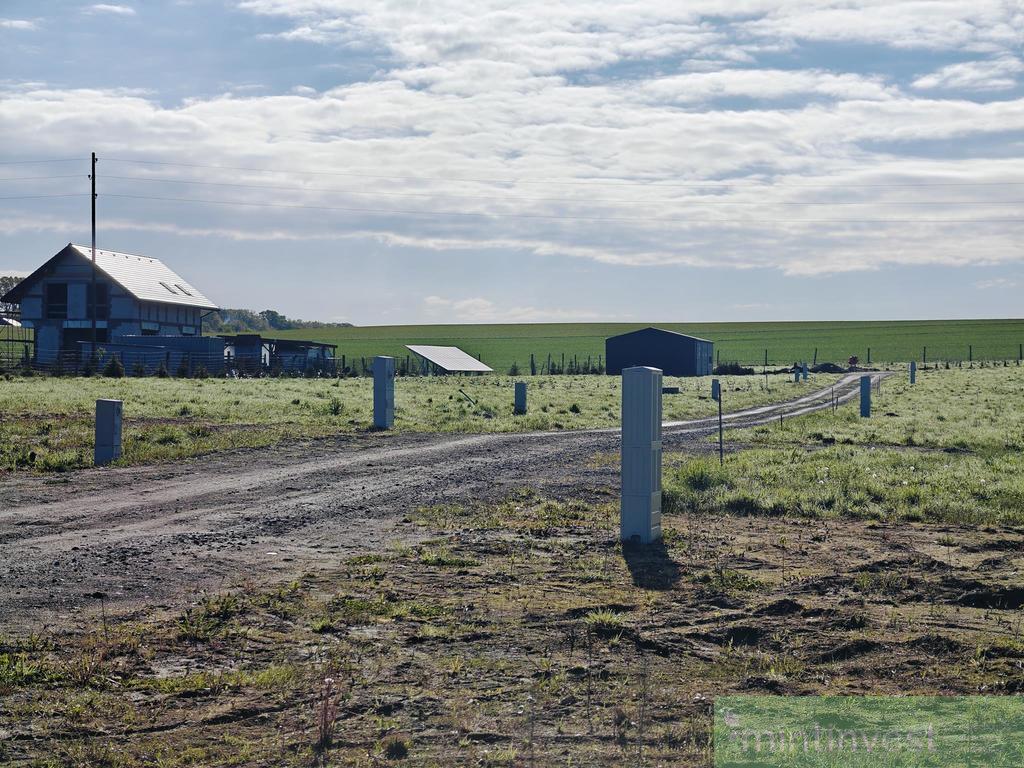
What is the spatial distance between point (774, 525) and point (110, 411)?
10272mm

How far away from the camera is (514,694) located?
5582 millimetres

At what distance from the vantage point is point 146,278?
6494 centimetres

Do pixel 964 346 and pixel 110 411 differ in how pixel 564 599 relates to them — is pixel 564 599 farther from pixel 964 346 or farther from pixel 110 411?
pixel 964 346

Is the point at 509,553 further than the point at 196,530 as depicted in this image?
No

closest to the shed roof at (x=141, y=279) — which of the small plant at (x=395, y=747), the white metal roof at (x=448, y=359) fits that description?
Result: the white metal roof at (x=448, y=359)

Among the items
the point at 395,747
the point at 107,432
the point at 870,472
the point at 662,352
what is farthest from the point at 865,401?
the point at 662,352

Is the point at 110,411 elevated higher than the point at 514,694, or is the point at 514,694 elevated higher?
the point at 110,411

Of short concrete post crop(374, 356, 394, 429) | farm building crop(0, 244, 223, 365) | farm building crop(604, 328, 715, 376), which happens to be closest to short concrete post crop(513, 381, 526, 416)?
short concrete post crop(374, 356, 394, 429)

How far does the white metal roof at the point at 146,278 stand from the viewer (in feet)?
202

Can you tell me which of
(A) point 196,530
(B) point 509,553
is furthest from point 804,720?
(A) point 196,530

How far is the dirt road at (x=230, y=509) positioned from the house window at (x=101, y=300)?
45.7 meters

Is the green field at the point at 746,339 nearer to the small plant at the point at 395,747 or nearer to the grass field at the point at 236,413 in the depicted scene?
the grass field at the point at 236,413

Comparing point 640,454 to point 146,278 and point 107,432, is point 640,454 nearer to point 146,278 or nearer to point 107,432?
point 107,432

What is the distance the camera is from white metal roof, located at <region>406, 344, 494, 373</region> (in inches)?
2674
